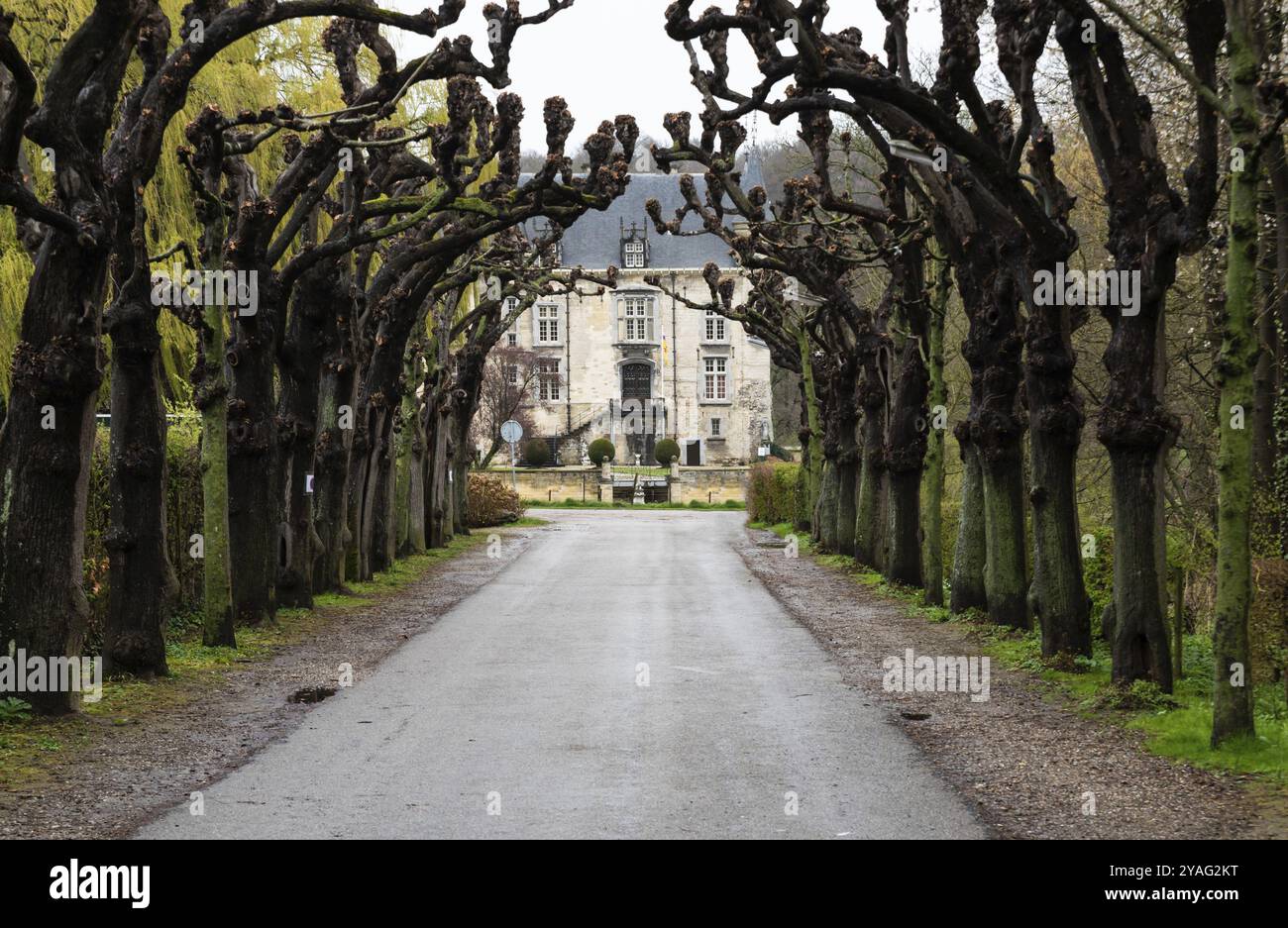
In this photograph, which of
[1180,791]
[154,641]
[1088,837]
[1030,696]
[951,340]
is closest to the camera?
[1088,837]

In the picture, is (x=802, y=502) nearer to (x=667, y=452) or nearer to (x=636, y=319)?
(x=667, y=452)

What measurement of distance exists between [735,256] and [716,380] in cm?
6288

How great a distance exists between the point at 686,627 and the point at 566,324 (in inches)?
2939

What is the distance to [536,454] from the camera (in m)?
82.2

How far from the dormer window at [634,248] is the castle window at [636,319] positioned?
7.97 feet

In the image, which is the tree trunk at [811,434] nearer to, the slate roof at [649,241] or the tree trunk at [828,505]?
the tree trunk at [828,505]

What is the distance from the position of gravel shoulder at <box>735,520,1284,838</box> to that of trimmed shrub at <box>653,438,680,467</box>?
235 ft

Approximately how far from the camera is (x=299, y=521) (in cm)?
2108

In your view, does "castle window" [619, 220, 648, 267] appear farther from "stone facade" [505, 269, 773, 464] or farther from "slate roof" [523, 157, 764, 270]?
"stone facade" [505, 269, 773, 464]

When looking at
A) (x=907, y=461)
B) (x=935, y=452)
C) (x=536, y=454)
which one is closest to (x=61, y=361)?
(x=935, y=452)

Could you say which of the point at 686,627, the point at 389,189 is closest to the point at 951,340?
the point at 389,189

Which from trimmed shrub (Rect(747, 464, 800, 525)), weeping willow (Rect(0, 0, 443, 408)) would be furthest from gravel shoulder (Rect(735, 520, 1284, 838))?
trimmed shrub (Rect(747, 464, 800, 525))

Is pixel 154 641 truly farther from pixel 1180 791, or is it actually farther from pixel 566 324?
pixel 566 324

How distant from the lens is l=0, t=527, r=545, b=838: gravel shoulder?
8.53 meters
